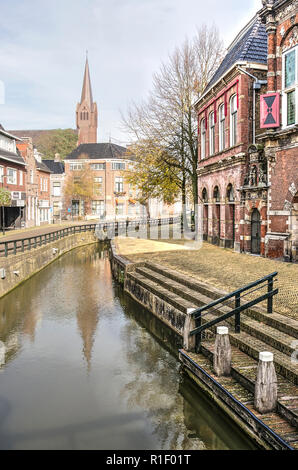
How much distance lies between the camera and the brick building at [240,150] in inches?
742

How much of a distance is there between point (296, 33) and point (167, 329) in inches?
498

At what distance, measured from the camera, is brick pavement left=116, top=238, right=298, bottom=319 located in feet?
35.3

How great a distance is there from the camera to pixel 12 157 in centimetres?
3734

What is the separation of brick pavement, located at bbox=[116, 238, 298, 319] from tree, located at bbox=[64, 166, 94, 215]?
3591 cm

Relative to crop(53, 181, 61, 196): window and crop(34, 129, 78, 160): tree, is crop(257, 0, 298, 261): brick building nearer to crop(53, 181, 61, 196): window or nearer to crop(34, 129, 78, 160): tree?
crop(53, 181, 61, 196): window

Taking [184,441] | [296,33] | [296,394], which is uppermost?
[296,33]

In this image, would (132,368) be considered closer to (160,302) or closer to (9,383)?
(9,383)

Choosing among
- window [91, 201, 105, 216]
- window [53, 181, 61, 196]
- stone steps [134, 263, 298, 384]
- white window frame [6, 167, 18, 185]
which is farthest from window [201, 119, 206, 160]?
window [53, 181, 61, 196]

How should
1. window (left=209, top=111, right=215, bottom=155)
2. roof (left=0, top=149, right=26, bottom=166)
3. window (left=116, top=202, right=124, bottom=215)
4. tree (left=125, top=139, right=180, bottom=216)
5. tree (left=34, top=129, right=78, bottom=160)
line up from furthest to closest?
1. tree (left=34, top=129, right=78, bottom=160)
2. window (left=116, top=202, right=124, bottom=215)
3. roof (left=0, top=149, right=26, bottom=166)
4. tree (left=125, top=139, right=180, bottom=216)
5. window (left=209, top=111, right=215, bottom=155)

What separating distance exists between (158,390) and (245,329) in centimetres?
244

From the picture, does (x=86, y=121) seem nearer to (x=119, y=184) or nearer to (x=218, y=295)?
(x=119, y=184)

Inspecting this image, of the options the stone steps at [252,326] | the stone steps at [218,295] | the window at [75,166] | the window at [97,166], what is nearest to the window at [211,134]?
the stone steps at [218,295]
